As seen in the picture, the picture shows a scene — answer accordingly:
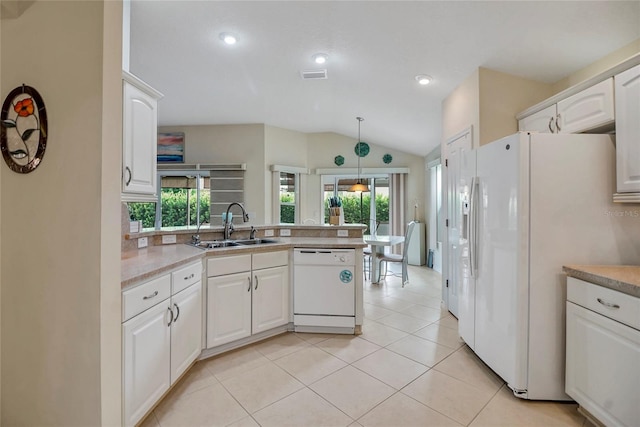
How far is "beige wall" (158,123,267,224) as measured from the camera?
5.49 meters

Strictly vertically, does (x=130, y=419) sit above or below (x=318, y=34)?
below

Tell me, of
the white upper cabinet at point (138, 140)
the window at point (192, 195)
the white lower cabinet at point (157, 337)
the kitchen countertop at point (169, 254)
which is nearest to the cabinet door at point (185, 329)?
the white lower cabinet at point (157, 337)

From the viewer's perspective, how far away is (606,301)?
5.04 feet

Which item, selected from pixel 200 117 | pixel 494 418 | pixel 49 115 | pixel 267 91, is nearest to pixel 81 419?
pixel 49 115

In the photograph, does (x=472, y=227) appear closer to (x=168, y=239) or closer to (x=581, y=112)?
(x=581, y=112)

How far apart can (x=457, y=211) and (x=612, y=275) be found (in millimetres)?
1690

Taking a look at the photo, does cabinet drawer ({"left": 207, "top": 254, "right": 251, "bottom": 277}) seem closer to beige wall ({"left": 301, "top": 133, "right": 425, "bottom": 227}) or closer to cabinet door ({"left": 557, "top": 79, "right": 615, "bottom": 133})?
cabinet door ({"left": 557, "top": 79, "right": 615, "bottom": 133})

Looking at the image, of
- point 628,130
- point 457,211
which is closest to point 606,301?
point 628,130

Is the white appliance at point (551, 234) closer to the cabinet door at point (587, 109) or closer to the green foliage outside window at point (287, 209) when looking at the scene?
the cabinet door at point (587, 109)

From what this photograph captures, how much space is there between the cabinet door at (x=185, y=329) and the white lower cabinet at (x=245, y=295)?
0.42 feet

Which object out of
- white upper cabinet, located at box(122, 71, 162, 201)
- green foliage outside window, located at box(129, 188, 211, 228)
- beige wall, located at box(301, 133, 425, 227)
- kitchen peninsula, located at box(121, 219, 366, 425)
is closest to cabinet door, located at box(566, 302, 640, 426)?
kitchen peninsula, located at box(121, 219, 366, 425)

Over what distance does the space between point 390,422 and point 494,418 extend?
0.61 m

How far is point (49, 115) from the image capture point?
132 cm

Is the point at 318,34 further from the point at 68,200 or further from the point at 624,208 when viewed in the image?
the point at 624,208
